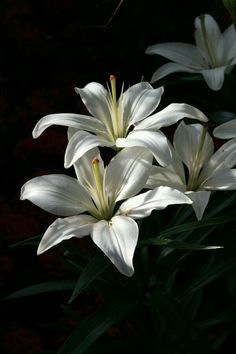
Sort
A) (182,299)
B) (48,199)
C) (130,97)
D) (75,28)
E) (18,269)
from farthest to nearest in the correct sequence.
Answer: (75,28) < (18,269) < (182,299) < (130,97) < (48,199)

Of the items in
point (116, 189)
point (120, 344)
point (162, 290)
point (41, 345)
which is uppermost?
point (116, 189)

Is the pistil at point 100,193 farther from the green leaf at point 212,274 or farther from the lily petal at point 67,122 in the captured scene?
the green leaf at point 212,274

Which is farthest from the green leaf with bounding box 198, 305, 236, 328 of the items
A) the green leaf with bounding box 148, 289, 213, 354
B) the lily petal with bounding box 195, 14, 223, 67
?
the lily petal with bounding box 195, 14, 223, 67

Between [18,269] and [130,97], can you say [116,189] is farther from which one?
[18,269]

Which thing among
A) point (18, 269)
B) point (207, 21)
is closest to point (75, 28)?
point (207, 21)

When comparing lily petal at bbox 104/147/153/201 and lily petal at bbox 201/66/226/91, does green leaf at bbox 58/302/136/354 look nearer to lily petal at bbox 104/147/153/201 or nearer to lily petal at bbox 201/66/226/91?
lily petal at bbox 104/147/153/201

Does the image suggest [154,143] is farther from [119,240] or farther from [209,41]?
[209,41]
